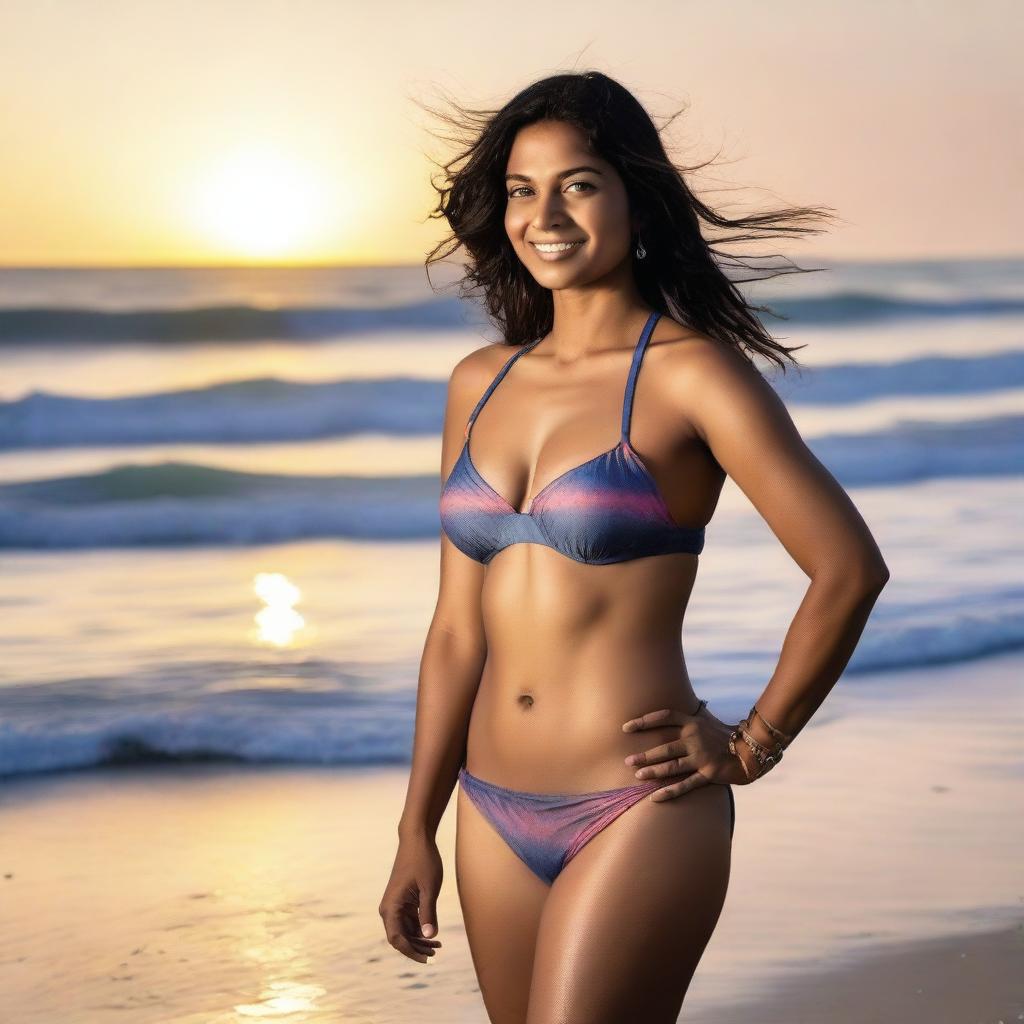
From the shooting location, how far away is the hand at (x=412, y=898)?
2502mm

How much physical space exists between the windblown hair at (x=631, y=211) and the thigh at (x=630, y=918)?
24.1 inches

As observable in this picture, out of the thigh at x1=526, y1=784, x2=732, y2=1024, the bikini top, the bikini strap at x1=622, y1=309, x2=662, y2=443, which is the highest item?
the bikini strap at x1=622, y1=309, x2=662, y2=443

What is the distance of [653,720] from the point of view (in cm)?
219

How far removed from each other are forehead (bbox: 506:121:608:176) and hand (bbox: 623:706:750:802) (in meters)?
0.69

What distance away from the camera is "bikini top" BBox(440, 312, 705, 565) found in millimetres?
2180

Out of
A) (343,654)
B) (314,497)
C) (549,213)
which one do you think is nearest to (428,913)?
(549,213)

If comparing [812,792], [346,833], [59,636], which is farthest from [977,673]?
[59,636]

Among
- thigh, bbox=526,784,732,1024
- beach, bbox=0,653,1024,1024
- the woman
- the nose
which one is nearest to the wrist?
the woman

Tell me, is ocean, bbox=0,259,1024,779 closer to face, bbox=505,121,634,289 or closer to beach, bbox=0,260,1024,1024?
beach, bbox=0,260,1024,1024

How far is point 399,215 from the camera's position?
9.38 metres

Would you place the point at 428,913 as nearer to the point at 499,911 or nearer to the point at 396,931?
the point at 396,931

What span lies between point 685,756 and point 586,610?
0.21 m

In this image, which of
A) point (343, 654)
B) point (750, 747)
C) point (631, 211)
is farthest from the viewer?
point (343, 654)

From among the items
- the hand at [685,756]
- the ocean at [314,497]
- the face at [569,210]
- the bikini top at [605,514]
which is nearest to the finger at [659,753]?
the hand at [685,756]
